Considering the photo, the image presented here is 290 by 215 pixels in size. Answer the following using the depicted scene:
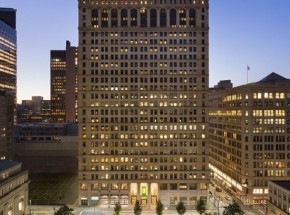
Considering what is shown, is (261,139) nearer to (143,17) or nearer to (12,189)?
(143,17)

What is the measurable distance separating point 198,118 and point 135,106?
2310 cm

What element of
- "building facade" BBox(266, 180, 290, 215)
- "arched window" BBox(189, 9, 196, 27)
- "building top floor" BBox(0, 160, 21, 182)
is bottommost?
"building facade" BBox(266, 180, 290, 215)

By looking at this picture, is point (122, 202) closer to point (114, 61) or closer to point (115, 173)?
point (115, 173)

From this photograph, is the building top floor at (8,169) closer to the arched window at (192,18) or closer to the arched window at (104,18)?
the arched window at (104,18)

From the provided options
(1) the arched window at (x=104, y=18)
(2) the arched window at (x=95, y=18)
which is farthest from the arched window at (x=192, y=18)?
(2) the arched window at (x=95, y=18)

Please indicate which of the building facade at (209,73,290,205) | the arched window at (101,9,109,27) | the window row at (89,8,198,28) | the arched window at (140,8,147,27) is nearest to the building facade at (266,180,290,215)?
the building facade at (209,73,290,205)

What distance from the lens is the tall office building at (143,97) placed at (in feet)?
464

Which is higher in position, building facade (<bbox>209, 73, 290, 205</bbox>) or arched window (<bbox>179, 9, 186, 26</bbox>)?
arched window (<bbox>179, 9, 186, 26</bbox>)

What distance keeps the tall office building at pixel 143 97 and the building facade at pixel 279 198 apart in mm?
30279

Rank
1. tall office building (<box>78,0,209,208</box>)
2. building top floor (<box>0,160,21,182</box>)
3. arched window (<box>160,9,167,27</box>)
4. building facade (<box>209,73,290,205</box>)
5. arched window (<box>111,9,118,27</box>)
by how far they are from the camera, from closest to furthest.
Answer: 1. building top floor (<box>0,160,21,182</box>)
2. building facade (<box>209,73,290,205</box>)
3. tall office building (<box>78,0,209,208</box>)
4. arched window (<box>111,9,118,27</box>)
5. arched window (<box>160,9,167,27</box>)

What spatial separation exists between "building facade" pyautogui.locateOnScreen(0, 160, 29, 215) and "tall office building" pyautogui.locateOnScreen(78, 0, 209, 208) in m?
27.7

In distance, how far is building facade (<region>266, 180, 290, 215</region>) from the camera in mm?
102562

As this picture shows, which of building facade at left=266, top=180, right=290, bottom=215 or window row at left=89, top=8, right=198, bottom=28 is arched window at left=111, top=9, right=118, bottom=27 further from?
building facade at left=266, top=180, right=290, bottom=215

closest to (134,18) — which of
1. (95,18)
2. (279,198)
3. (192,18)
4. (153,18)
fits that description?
(153,18)
